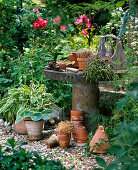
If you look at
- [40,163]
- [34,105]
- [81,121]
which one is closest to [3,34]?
[34,105]

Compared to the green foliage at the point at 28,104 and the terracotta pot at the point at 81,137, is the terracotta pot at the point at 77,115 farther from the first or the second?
the green foliage at the point at 28,104

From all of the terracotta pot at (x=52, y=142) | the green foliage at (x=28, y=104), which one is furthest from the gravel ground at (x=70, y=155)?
the green foliage at (x=28, y=104)

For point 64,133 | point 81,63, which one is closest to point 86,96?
point 81,63

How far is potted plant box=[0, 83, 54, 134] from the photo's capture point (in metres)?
3.22

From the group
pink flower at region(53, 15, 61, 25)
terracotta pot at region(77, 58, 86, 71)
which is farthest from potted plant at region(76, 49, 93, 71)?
pink flower at region(53, 15, 61, 25)

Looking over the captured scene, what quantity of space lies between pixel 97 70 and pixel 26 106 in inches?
44.3

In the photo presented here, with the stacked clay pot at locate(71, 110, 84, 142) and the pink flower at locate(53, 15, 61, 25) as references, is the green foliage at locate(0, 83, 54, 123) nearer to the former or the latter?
the stacked clay pot at locate(71, 110, 84, 142)

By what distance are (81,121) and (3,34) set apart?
2450 millimetres

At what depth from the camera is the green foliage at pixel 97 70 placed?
2871 mm

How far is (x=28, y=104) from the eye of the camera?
3400 millimetres

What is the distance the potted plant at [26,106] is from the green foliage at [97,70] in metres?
0.78

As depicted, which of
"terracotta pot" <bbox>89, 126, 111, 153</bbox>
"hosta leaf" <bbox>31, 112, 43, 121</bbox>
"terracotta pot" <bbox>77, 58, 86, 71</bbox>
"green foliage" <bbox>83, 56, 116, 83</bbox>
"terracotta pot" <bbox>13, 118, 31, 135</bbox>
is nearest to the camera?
"terracotta pot" <bbox>89, 126, 111, 153</bbox>

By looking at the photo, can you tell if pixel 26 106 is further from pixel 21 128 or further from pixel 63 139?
pixel 63 139

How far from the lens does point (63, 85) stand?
4250mm
